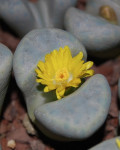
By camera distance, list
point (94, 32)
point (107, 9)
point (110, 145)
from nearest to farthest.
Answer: point (110, 145), point (94, 32), point (107, 9)

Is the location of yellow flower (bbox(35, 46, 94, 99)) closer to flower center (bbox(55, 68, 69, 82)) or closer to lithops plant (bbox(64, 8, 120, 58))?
flower center (bbox(55, 68, 69, 82))

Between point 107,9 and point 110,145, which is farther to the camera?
point 107,9

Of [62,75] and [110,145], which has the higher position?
[62,75]

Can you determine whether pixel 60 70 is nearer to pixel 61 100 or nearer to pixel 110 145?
pixel 61 100

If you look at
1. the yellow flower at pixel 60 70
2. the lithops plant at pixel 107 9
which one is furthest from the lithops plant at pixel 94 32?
the yellow flower at pixel 60 70

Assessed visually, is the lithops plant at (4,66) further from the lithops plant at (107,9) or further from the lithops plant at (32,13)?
the lithops plant at (107,9)


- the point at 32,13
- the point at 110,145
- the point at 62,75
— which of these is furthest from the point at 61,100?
the point at 32,13
